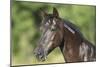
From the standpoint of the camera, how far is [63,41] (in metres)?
1.97

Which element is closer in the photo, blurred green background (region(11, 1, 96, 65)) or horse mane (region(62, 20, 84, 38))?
blurred green background (region(11, 1, 96, 65))

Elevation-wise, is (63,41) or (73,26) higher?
(73,26)

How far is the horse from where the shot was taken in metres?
1.89

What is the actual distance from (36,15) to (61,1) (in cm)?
32

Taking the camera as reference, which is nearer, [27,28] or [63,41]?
[27,28]

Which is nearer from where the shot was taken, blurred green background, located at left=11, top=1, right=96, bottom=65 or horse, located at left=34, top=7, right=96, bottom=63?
blurred green background, located at left=11, top=1, right=96, bottom=65

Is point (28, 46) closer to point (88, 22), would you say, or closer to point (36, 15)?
point (36, 15)

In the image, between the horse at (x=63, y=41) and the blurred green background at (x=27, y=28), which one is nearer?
the blurred green background at (x=27, y=28)

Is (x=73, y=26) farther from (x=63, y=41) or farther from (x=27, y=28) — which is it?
(x=27, y=28)

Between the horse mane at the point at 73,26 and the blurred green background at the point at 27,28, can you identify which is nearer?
the blurred green background at the point at 27,28

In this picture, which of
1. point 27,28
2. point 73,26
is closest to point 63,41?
point 73,26

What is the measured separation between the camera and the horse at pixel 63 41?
1892mm
